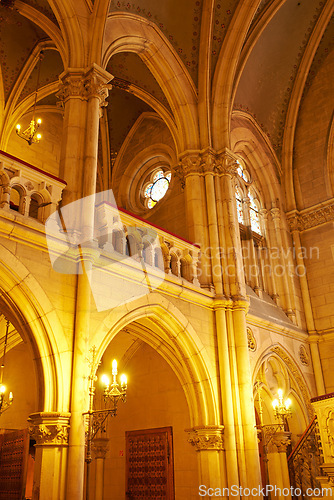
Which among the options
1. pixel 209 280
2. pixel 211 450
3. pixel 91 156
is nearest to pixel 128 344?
pixel 209 280

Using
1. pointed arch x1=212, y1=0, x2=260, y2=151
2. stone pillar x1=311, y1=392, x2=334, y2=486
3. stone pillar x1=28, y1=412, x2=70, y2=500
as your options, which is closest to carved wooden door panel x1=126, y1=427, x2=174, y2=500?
stone pillar x1=311, y1=392, x2=334, y2=486

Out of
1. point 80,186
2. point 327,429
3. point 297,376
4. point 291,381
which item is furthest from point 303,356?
point 80,186

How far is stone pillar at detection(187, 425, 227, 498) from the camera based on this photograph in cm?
811

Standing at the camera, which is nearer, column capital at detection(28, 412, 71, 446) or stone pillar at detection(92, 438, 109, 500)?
column capital at detection(28, 412, 71, 446)

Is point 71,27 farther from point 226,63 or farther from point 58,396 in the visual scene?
point 58,396

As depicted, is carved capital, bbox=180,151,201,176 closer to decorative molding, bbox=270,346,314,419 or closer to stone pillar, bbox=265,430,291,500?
decorative molding, bbox=270,346,314,419

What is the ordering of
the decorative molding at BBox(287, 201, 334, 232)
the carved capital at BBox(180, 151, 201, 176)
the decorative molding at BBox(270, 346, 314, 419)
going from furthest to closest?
the decorative molding at BBox(287, 201, 334, 232), the decorative molding at BBox(270, 346, 314, 419), the carved capital at BBox(180, 151, 201, 176)

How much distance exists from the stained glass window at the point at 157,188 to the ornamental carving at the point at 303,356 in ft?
17.6

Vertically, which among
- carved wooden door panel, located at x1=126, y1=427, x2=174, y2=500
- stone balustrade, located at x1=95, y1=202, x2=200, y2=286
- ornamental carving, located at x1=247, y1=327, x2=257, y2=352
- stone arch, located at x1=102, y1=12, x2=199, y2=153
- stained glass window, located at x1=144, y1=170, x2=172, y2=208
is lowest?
carved wooden door panel, located at x1=126, y1=427, x2=174, y2=500

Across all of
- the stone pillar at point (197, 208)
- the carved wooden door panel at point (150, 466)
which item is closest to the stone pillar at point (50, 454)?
the stone pillar at point (197, 208)

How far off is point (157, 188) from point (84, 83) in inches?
205

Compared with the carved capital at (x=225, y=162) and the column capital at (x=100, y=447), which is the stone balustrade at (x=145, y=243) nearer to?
the carved capital at (x=225, y=162)

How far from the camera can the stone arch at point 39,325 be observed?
6.21 m

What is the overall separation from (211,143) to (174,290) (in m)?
4.05
